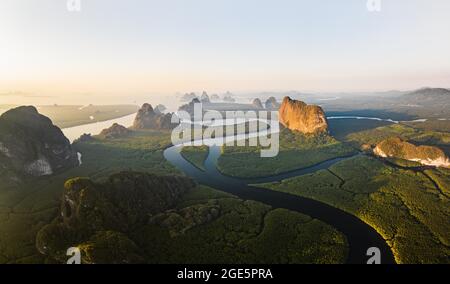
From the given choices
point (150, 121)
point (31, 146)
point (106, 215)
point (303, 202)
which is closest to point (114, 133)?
point (150, 121)

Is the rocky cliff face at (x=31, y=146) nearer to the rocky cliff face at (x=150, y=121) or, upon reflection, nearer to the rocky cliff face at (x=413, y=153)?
the rocky cliff face at (x=150, y=121)

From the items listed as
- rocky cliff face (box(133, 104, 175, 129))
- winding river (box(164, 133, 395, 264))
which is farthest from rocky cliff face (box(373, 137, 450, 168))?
rocky cliff face (box(133, 104, 175, 129))

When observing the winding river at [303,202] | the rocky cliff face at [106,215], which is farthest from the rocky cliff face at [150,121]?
the rocky cliff face at [106,215]

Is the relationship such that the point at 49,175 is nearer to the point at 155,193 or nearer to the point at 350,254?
the point at 155,193

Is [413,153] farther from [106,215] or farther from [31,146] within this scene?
[31,146]

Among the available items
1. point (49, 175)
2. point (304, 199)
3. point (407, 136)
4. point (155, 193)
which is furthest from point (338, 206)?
point (407, 136)

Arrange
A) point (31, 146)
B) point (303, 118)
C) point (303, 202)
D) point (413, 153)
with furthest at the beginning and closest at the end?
point (303, 118) < point (413, 153) < point (31, 146) < point (303, 202)
